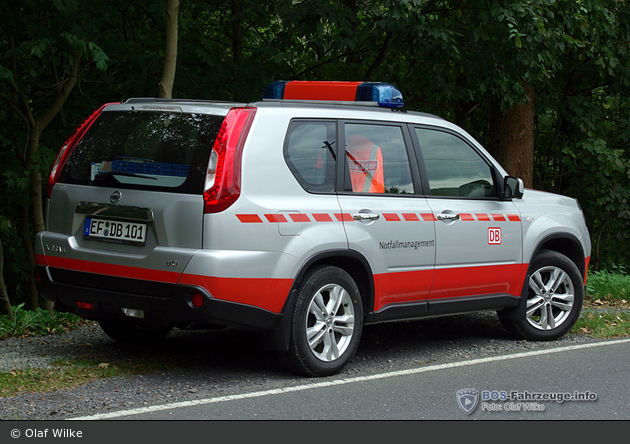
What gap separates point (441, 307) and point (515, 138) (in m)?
6.07

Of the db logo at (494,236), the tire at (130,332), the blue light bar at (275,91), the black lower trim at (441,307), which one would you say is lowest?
the tire at (130,332)

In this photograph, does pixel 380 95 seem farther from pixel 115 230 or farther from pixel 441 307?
pixel 115 230

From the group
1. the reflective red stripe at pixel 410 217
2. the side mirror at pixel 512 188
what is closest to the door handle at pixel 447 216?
the reflective red stripe at pixel 410 217

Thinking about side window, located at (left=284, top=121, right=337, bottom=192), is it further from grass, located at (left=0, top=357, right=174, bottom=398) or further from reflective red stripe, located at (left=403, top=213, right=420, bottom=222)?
grass, located at (left=0, top=357, right=174, bottom=398)

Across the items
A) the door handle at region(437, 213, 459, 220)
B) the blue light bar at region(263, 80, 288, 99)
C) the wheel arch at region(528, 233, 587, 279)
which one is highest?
the blue light bar at region(263, 80, 288, 99)

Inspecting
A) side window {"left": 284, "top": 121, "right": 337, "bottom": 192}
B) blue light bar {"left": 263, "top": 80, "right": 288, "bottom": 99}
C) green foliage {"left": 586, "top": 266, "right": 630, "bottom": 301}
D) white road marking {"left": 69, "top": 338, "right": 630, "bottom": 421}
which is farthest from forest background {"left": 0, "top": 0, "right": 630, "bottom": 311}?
white road marking {"left": 69, "top": 338, "right": 630, "bottom": 421}

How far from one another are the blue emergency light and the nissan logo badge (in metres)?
2.01

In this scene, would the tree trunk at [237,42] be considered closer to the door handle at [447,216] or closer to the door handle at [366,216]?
the door handle at [447,216]

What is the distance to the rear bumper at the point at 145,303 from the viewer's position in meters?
5.07

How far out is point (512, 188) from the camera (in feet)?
22.4

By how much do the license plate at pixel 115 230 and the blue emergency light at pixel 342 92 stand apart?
2107mm

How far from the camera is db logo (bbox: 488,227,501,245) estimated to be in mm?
6645

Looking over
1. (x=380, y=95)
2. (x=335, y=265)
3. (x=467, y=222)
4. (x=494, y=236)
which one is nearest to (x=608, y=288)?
(x=494, y=236)
